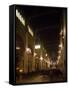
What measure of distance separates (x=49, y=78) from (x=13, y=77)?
0.31m

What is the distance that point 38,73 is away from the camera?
9.05ft

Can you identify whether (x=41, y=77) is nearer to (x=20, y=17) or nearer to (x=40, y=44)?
(x=40, y=44)

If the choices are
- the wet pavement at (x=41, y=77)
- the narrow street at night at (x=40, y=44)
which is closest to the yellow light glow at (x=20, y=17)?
the narrow street at night at (x=40, y=44)

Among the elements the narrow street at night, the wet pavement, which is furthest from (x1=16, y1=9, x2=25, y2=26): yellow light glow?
the wet pavement

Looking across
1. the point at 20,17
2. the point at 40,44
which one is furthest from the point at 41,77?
the point at 20,17

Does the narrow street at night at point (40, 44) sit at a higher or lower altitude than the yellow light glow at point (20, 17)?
lower

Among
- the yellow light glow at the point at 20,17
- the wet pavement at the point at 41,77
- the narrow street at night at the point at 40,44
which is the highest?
the yellow light glow at the point at 20,17

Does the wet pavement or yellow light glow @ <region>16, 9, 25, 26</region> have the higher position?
yellow light glow @ <region>16, 9, 25, 26</region>

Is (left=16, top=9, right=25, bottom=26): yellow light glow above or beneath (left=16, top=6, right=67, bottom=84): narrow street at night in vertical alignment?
above

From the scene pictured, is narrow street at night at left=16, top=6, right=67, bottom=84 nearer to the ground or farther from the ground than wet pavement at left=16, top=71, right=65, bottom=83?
farther from the ground

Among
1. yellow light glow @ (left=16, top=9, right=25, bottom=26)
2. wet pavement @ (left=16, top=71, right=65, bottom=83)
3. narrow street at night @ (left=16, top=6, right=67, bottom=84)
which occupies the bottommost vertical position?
wet pavement @ (left=16, top=71, right=65, bottom=83)

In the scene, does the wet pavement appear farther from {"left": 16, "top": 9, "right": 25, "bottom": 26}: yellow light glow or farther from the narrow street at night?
{"left": 16, "top": 9, "right": 25, "bottom": 26}: yellow light glow

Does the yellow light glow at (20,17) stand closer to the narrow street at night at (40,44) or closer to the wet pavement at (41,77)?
the narrow street at night at (40,44)
